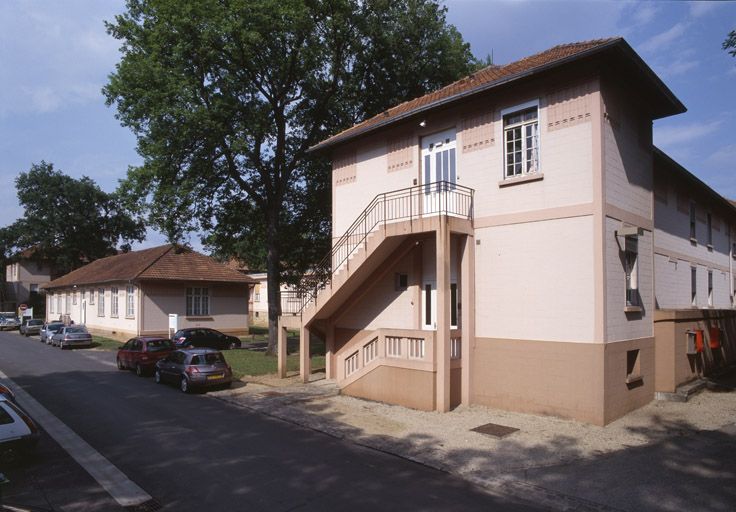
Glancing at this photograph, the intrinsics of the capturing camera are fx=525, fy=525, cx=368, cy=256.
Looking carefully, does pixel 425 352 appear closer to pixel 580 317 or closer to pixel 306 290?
pixel 580 317

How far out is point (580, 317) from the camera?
38.5 ft

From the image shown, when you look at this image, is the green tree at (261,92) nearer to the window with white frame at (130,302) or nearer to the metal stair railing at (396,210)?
the metal stair railing at (396,210)

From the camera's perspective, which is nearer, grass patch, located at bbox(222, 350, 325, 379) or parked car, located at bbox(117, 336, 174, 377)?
parked car, located at bbox(117, 336, 174, 377)

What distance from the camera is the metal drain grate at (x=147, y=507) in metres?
7.02

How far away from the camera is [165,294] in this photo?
1312 inches

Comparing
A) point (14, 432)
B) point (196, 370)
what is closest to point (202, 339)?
point (196, 370)

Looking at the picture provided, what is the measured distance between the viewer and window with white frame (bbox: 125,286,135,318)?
33.6 m

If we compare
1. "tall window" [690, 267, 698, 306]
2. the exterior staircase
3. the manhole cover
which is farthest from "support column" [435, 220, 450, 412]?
"tall window" [690, 267, 698, 306]

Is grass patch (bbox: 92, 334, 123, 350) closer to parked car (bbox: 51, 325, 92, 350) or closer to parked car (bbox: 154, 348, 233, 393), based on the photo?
parked car (bbox: 51, 325, 92, 350)

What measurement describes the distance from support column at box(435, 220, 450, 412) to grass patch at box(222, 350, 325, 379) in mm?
8923

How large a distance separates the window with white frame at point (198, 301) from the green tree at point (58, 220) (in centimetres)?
3184

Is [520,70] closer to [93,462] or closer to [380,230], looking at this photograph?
[380,230]

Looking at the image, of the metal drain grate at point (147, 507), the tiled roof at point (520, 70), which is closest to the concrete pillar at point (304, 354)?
the tiled roof at point (520, 70)

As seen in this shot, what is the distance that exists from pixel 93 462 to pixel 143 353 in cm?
1149
